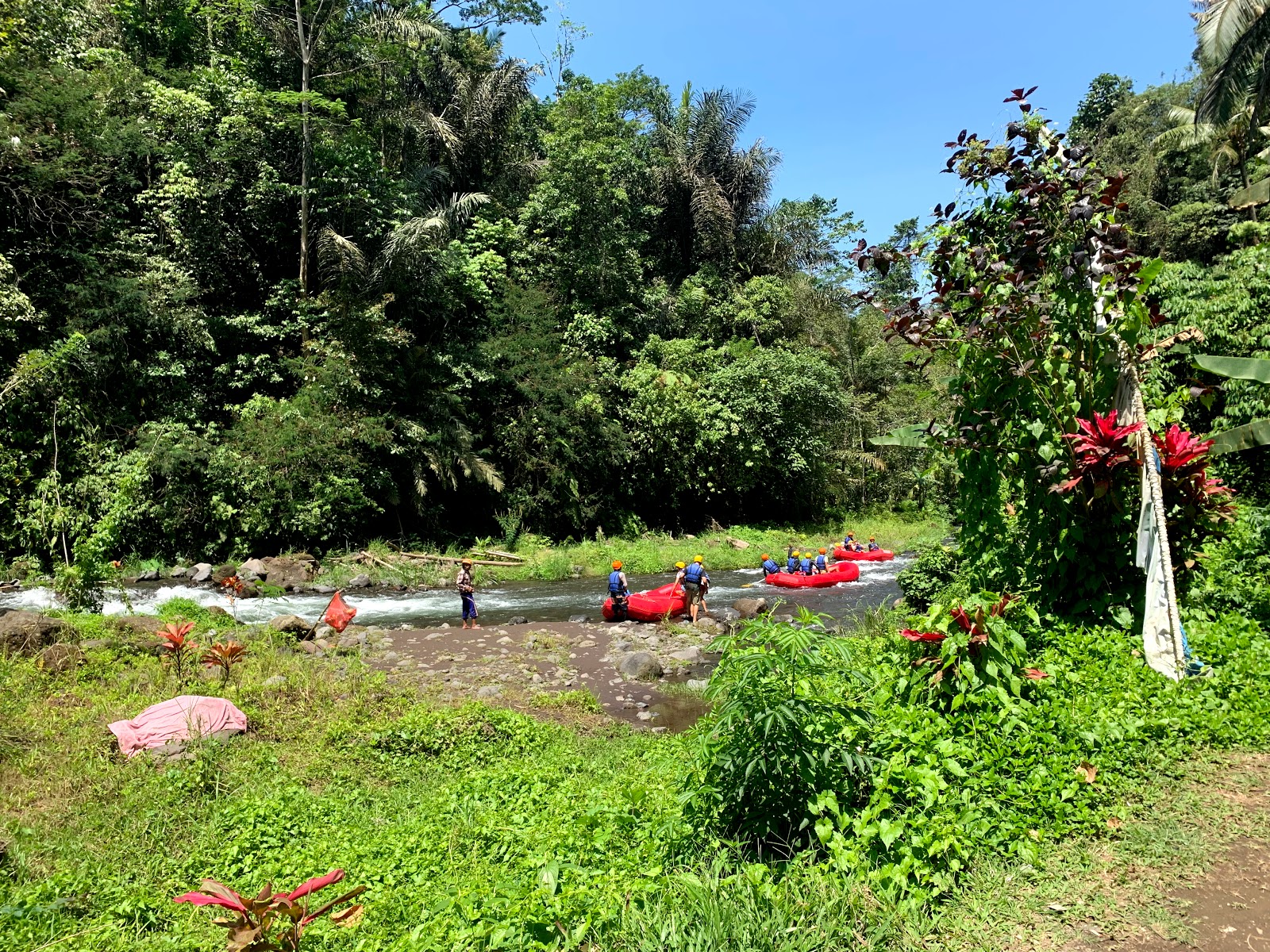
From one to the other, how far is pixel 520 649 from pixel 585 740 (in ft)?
14.8

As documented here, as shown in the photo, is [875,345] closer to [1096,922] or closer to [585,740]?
[585,740]

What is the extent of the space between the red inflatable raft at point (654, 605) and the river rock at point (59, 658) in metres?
8.94

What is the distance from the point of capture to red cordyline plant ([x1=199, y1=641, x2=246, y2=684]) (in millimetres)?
8891

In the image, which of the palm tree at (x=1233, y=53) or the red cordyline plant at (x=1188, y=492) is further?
the palm tree at (x=1233, y=53)

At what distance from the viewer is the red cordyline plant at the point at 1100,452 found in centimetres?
513

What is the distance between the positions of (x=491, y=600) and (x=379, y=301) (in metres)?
10.7

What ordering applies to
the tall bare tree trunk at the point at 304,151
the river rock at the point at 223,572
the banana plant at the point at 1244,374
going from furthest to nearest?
the tall bare tree trunk at the point at 304,151
the river rock at the point at 223,572
the banana plant at the point at 1244,374

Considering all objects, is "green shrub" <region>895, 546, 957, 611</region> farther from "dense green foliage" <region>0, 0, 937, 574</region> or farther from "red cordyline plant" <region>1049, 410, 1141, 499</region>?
"dense green foliage" <region>0, 0, 937, 574</region>

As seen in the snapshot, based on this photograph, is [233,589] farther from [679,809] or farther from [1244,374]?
[1244,374]

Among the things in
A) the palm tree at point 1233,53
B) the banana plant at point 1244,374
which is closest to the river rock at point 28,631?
the banana plant at point 1244,374

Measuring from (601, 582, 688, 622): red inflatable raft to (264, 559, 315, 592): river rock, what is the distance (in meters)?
8.55

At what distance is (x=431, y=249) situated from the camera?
2294 cm

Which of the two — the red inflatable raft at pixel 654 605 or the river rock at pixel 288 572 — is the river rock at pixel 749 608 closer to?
the red inflatable raft at pixel 654 605

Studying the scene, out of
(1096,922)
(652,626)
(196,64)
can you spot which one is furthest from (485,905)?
(196,64)
